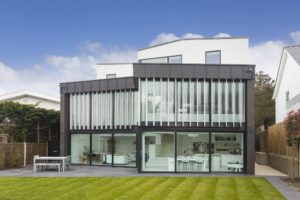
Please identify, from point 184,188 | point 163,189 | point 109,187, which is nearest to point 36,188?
point 109,187

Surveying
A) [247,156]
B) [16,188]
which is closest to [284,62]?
[247,156]

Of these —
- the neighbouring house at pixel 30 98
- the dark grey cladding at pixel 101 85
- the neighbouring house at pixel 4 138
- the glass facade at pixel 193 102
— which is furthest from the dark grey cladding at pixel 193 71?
the neighbouring house at pixel 30 98

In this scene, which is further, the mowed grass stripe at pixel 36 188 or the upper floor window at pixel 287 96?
the upper floor window at pixel 287 96

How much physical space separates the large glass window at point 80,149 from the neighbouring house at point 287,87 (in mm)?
11954

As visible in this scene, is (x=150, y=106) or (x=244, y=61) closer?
(x=150, y=106)

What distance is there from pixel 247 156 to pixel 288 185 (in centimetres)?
339

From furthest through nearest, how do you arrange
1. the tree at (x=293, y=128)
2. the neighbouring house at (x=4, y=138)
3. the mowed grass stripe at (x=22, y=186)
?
the neighbouring house at (x=4, y=138), the tree at (x=293, y=128), the mowed grass stripe at (x=22, y=186)

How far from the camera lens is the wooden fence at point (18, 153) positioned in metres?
17.5

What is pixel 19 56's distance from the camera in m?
28.1

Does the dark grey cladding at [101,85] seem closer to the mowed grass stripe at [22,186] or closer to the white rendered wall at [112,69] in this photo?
the white rendered wall at [112,69]

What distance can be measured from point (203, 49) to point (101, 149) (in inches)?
379

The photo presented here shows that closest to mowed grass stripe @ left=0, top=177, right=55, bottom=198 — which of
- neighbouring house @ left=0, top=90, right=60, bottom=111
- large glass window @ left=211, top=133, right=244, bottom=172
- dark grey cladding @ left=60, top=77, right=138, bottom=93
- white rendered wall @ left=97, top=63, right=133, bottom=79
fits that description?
dark grey cladding @ left=60, top=77, right=138, bottom=93

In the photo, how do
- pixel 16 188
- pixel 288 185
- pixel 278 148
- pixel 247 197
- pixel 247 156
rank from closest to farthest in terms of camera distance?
pixel 247 197, pixel 16 188, pixel 288 185, pixel 247 156, pixel 278 148

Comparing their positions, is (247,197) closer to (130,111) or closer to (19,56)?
(130,111)
